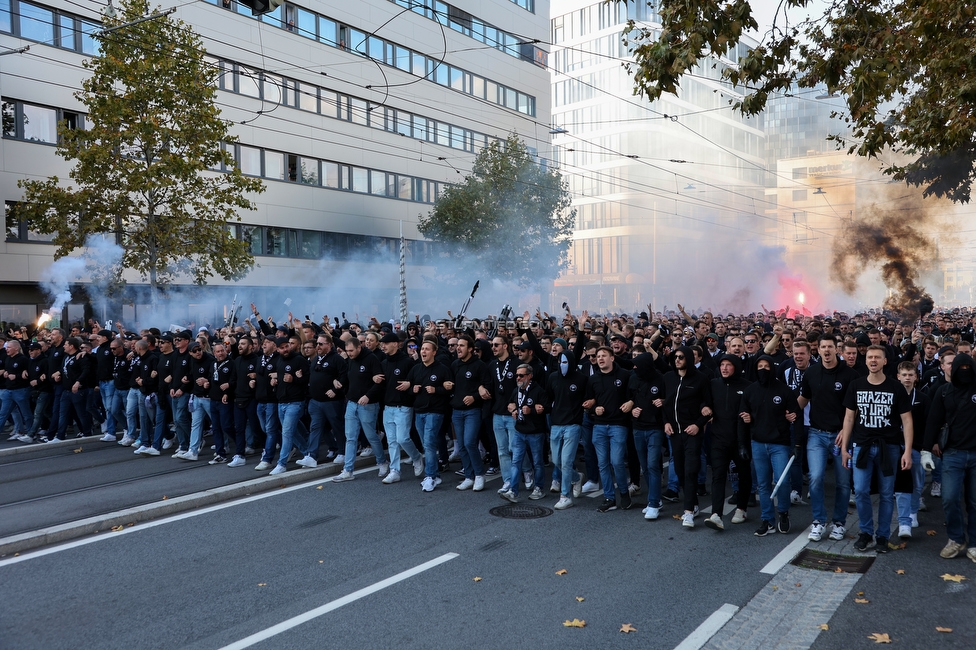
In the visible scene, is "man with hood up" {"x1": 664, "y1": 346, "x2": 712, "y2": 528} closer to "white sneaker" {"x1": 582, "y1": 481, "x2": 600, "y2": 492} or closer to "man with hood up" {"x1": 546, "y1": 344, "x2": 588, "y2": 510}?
"man with hood up" {"x1": 546, "y1": 344, "x2": 588, "y2": 510}

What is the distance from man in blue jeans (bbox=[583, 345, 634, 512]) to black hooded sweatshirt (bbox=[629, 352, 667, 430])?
0.37 feet

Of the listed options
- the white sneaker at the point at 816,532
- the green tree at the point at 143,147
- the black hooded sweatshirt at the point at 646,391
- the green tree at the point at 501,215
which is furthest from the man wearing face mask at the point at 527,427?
the green tree at the point at 501,215

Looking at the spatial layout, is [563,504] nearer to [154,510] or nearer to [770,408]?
[770,408]

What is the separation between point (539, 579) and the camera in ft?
19.9

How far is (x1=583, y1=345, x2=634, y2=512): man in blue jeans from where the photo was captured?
8.26 metres

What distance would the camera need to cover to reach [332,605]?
555cm

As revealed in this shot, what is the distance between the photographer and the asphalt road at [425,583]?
199 inches

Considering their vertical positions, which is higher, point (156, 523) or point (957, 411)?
point (957, 411)

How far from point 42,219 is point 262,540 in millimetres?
17888

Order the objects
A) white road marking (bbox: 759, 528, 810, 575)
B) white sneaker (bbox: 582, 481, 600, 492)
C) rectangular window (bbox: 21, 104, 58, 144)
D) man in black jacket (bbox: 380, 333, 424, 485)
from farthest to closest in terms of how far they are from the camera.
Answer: rectangular window (bbox: 21, 104, 58, 144) < man in black jacket (bbox: 380, 333, 424, 485) < white sneaker (bbox: 582, 481, 600, 492) < white road marking (bbox: 759, 528, 810, 575)

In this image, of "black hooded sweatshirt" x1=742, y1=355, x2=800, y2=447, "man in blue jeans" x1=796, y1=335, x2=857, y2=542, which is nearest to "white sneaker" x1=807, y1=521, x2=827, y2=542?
"man in blue jeans" x1=796, y1=335, x2=857, y2=542

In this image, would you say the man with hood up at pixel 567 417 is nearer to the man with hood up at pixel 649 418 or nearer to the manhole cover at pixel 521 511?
the manhole cover at pixel 521 511

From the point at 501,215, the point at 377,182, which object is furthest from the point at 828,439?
the point at 377,182

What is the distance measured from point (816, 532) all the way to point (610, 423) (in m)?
2.23
